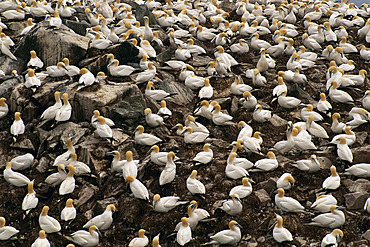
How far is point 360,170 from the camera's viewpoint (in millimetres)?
14641

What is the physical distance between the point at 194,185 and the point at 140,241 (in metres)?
2.21

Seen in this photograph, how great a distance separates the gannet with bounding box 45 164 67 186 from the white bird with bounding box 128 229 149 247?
3.02 m

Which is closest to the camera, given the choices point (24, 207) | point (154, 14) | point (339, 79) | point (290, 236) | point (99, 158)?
point (290, 236)

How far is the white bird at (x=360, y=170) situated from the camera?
47.9ft

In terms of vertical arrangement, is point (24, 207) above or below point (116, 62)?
below

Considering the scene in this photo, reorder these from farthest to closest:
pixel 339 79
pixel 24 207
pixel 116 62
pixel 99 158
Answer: pixel 339 79
pixel 116 62
pixel 99 158
pixel 24 207

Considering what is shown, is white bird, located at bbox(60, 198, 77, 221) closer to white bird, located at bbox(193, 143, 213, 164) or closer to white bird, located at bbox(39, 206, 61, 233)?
white bird, located at bbox(39, 206, 61, 233)

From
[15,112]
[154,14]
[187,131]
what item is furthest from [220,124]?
[154,14]

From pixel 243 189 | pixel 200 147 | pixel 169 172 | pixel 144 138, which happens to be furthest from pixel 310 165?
pixel 144 138

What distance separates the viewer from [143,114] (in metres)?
16.8

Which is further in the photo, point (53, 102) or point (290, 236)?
point (53, 102)

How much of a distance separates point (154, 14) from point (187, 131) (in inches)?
406

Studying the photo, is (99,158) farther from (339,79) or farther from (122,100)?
(339,79)

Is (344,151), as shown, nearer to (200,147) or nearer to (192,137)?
(200,147)
